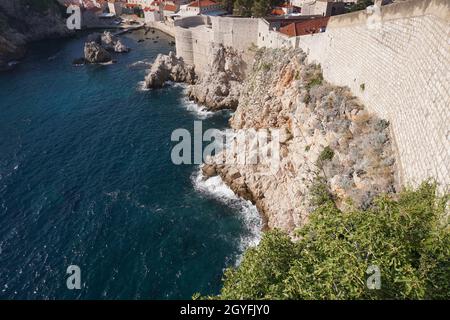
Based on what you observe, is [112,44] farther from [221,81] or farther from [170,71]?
[221,81]

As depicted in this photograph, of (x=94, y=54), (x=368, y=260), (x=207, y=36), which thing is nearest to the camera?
(x=368, y=260)

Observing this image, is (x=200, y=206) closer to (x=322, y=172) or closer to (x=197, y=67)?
(x=322, y=172)

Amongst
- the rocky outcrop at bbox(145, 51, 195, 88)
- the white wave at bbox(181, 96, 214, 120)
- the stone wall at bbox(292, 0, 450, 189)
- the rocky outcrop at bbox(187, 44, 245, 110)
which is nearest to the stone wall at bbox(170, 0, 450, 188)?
A: the stone wall at bbox(292, 0, 450, 189)

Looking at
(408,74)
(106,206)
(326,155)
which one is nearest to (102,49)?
(106,206)

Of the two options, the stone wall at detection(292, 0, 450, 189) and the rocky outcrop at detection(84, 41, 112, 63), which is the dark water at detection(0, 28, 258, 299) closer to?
the stone wall at detection(292, 0, 450, 189)

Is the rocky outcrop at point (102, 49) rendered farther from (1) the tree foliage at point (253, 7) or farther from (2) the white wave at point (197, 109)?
(1) the tree foliage at point (253, 7)

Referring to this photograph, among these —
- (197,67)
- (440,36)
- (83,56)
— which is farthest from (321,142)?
(83,56)
